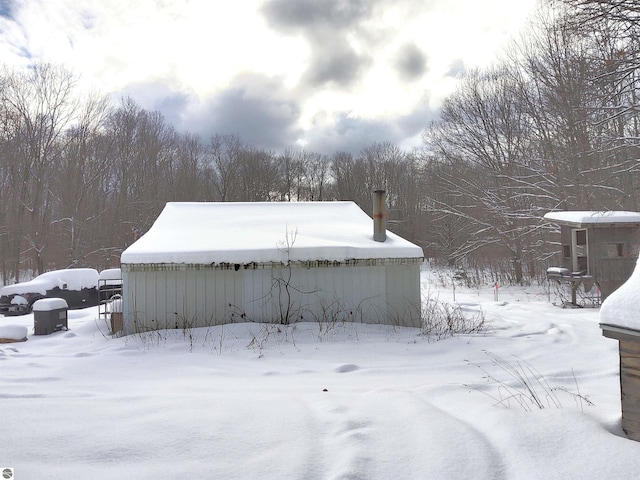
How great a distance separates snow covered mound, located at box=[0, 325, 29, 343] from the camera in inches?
306

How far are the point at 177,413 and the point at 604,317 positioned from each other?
134 inches

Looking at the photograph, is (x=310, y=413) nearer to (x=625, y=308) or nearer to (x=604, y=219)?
(x=625, y=308)

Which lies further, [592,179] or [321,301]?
[592,179]

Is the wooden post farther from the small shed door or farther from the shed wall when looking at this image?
the small shed door

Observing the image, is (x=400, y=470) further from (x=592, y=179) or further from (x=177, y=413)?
(x=592, y=179)

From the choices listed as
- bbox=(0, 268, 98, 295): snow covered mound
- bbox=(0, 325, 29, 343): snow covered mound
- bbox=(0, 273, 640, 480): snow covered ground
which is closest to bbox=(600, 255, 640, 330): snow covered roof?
bbox=(0, 273, 640, 480): snow covered ground

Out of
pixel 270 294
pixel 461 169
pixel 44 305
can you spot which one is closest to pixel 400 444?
pixel 270 294

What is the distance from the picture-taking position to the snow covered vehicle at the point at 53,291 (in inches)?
496

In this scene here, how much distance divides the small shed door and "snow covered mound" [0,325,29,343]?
15.1 meters

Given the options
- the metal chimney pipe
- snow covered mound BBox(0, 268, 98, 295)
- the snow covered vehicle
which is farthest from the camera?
snow covered mound BBox(0, 268, 98, 295)

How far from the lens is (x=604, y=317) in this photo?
2.87 m

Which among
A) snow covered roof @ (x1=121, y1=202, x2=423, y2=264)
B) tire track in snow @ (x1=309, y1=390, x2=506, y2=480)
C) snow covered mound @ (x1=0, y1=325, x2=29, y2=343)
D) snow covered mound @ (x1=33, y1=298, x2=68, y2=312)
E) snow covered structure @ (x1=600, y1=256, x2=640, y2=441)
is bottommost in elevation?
snow covered mound @ (x1=0, y1=325, x2=29, y2=343)

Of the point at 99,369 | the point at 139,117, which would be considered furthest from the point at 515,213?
the point at 139,117

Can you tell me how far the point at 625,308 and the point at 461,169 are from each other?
22.2 meters
